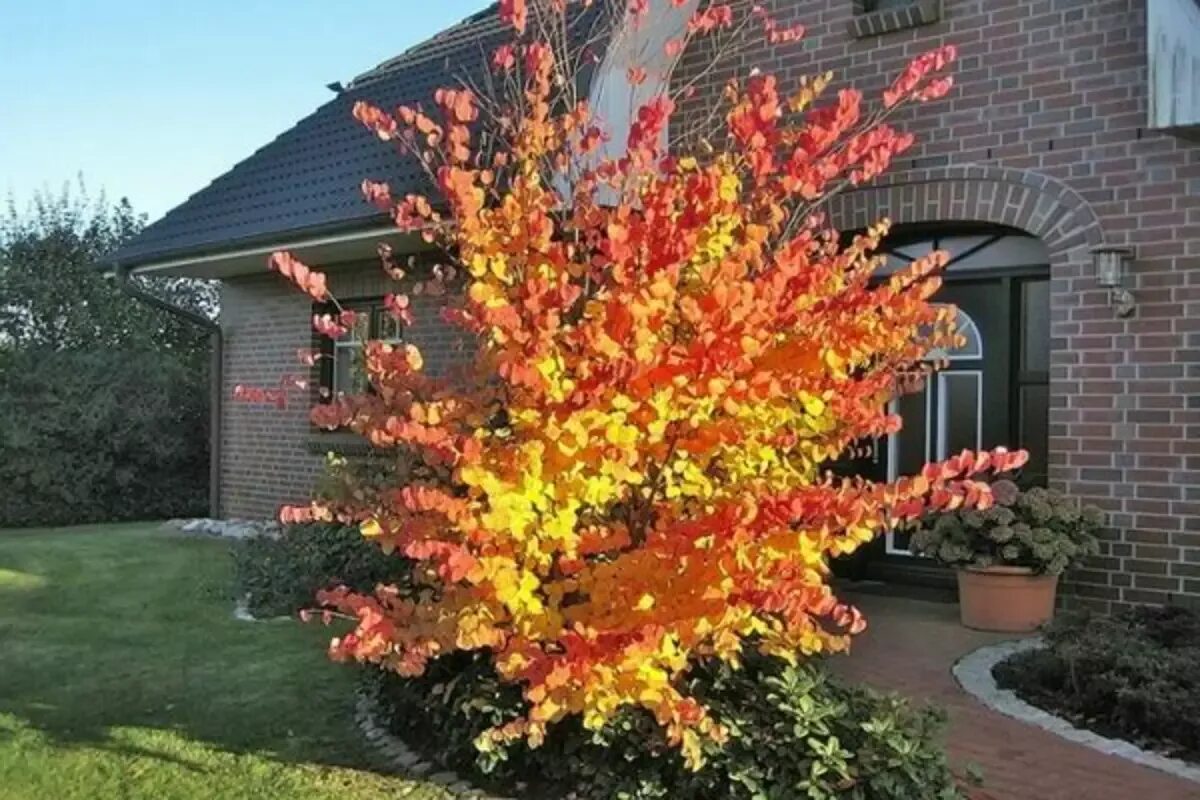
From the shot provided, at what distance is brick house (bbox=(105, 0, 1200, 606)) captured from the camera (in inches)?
275

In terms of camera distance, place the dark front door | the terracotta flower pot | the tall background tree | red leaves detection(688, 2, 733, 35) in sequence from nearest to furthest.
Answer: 1. red leaves detection(688, 2, 733, 35)
2. the terracotta flower pot
3. the dark front door
4. the tall background tree

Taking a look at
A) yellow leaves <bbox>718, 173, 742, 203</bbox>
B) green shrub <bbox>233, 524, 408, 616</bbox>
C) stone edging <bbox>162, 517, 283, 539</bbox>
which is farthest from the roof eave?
yellow leaves <bbox>718, 173, 742, 203</bbox>

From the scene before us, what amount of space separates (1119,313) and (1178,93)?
4.17ft

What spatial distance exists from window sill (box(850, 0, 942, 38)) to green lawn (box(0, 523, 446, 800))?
5.36m

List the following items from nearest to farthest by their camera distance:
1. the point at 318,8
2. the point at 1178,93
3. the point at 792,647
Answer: the point at 792,647
the point at 1178,93
the point at 318,8

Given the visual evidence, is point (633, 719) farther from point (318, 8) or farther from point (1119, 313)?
point (318, 8)

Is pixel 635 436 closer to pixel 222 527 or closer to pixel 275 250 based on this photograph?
pixel 275 250

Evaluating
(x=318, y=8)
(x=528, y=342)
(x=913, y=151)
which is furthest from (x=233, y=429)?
(x=528, y=342)

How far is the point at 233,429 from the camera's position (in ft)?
45.4

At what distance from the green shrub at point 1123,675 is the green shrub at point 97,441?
12.4 m

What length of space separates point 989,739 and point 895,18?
5.07 m

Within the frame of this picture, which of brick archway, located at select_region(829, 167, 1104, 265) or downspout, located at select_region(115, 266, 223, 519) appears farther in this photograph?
downspout, located at select_region(115, 266, 223, 519)

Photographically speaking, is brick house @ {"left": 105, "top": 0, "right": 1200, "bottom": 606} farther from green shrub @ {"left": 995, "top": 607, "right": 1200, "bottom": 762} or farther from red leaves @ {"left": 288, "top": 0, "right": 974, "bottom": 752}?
red leaves @ {"left": 288, "top": 0, "right": 974, "bottom": 752}

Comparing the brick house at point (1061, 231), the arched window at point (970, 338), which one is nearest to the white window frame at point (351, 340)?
the brick house at point (1061, 231)
